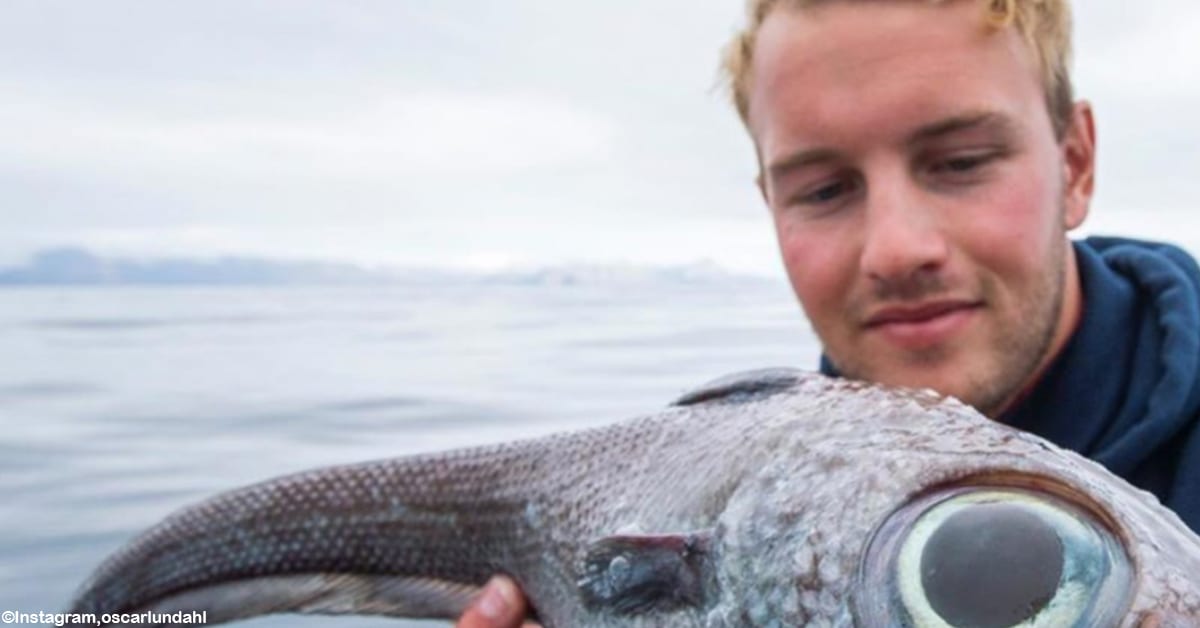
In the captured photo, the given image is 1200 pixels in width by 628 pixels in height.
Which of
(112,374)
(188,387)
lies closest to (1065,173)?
(188,387)

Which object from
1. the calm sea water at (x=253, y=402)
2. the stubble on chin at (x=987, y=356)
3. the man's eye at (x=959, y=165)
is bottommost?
the calm sea water at (x=253, y=402)

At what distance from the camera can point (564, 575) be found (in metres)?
2.09

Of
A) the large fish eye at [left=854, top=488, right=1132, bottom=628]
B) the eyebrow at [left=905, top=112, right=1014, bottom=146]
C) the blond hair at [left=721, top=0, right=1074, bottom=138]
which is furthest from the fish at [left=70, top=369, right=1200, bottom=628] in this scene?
the blond hair at [left=721, top=0, right=1074, bottom=138]

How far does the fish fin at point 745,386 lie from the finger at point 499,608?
48 centimetres

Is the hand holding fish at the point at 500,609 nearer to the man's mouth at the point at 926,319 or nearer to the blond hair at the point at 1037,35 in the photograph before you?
the man's mouth at the point at 926,319

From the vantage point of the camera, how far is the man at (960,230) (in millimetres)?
2979

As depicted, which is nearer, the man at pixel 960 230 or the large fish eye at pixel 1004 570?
the large fish eye at pixel 1004 570

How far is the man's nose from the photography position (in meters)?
2.90

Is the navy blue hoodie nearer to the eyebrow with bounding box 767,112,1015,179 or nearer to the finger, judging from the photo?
the eyebrow with bounding box 767,112,1015,179

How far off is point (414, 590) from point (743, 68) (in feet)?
6.30

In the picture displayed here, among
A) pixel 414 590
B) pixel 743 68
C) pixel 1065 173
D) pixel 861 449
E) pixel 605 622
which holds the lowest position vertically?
pixel 414 590

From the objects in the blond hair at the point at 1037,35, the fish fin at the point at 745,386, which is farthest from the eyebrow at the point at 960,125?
the fish fin at the point at 745,386

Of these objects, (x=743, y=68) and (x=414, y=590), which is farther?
(x=743, y=68)

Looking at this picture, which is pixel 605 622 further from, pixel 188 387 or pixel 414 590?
pixel 188 387
